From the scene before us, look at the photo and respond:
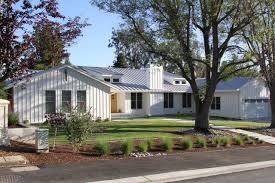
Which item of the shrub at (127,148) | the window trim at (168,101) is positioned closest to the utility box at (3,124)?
the shrub at (127,148)

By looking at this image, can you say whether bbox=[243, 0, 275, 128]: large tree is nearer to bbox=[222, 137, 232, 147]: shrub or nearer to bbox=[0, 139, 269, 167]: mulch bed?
bbox=[222, 137, 232, 147]: shrub

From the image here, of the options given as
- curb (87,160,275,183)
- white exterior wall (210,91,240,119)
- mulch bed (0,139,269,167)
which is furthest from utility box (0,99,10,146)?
white exterior wall (210,91,240,119)

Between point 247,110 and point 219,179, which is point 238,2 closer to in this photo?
point 219,179

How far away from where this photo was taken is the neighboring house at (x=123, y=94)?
28.6 metres

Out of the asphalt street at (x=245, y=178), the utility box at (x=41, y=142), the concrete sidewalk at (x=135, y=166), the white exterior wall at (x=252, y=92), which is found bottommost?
the asphalt street at (x=245, y=178)

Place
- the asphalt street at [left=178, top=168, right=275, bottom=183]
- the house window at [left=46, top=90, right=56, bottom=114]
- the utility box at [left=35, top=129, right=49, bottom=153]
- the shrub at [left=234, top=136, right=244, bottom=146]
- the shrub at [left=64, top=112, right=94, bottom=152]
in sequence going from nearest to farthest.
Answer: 1. the asphalt street at [left=178, top=168, right=275, bottom=183]
2. the shrub at [left=64, top=112, right=94, bottom=152]
3. the utility box at [left=35, top=129, right=49, bottom=153]
4. the shrub at [left=234, top=136, right=244, bottom=146]
5. the house window at [left=46, top=90, right=56, bottom=114]

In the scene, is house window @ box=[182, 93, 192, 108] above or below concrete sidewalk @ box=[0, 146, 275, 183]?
above

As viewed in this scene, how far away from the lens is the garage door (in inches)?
1563

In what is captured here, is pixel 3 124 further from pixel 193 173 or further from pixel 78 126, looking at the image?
pixel 193 173

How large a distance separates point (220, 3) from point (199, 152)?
8.09 metres

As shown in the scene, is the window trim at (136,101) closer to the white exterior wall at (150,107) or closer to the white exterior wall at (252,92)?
the white exterior wall at (150,107)

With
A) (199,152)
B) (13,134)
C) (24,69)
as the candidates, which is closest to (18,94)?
(13,134)

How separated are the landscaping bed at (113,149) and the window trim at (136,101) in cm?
1927

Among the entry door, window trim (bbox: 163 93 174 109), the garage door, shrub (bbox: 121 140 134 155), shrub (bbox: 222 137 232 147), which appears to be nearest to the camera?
shrub (bbox: 121 140 134 155)
